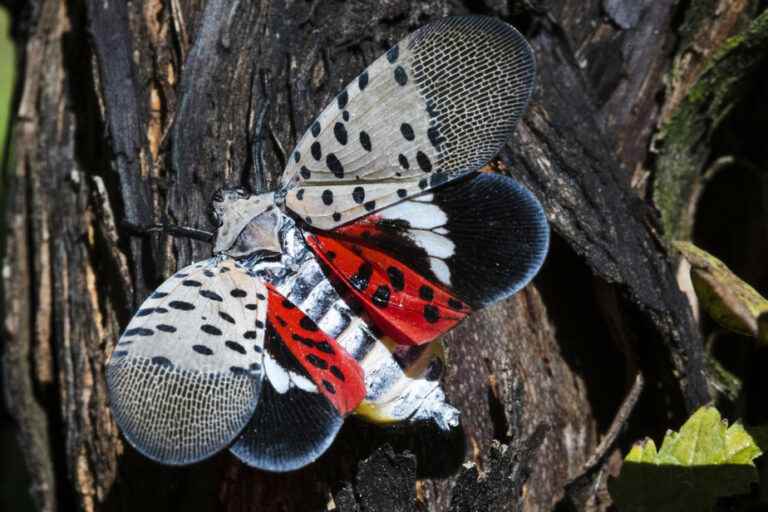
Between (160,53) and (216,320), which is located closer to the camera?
(216,320)

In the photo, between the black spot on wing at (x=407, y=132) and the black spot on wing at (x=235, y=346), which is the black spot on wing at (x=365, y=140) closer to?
the black spot on wing at (x=407, y=132)

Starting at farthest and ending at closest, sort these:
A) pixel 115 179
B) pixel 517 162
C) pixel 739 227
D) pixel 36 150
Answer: pixel 36 150 < pixel 739 227 < pixel 115 179 < pixel 517 162

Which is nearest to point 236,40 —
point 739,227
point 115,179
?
point 115,179

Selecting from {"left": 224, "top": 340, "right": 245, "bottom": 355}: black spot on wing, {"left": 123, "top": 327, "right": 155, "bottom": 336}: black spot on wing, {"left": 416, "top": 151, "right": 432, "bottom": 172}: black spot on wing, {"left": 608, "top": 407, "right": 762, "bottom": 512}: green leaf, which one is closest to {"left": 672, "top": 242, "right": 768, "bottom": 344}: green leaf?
{"left": 608, "top": 407, "right": 762, "bottom": 512}: green leaf

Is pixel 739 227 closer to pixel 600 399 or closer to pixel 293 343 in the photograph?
pixel 600 399

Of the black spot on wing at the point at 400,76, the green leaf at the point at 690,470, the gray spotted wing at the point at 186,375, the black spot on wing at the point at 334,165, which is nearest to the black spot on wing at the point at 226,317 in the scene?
the gray spotted wing at the point at 186,375

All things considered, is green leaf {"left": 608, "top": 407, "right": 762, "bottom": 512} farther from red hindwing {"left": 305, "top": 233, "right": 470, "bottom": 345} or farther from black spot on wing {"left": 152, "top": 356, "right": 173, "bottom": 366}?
black spot on wing {"left": 152, "top": 356, "right": 173, "bottom": 366}
